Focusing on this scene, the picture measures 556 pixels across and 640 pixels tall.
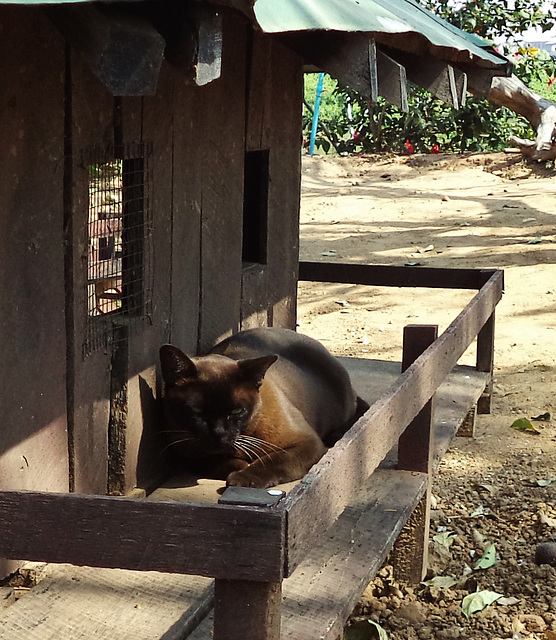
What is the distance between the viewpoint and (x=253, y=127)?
5207 millimetres

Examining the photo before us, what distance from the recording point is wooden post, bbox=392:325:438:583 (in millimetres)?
4242

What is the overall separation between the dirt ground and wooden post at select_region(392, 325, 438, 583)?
0.34 feet

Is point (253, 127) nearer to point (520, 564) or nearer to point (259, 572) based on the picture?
point (520, 564)

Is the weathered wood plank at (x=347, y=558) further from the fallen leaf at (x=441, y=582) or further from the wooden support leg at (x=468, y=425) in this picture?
the wooden support leg at (x=468, y=425)

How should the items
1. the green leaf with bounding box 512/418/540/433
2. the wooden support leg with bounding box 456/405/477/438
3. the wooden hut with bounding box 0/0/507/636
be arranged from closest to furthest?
the wooden hut with bounding box 0/0/507/636 < the wooden support leg with bounding box 456/405/477/438 < the green leaf with bounding box 512/418/540/433

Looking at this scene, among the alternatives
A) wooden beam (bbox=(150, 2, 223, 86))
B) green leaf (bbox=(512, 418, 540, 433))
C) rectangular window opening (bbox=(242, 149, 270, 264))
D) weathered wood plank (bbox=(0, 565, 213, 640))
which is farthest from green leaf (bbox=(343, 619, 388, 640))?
green leaf (bbox=(512, 418, 540, 433))

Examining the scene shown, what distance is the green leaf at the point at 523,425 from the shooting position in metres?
6.46

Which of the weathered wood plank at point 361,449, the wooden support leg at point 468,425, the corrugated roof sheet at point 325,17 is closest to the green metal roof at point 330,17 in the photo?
the corrugated roof sheet at point 325,17

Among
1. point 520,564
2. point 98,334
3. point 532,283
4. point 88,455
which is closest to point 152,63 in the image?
point 98,334

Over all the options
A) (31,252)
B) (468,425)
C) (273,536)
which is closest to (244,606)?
(273,536)

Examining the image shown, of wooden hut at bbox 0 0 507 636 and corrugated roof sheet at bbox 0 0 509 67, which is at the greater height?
corrugated roof sheet at bbox 0 0 509 67

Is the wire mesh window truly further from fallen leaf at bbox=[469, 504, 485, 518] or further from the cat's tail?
fallen leaf at bbox=[469, 504, 485, 518]

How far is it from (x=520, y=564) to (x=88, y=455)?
85.3 inches

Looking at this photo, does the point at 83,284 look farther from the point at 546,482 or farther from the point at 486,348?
the point at 486,348
